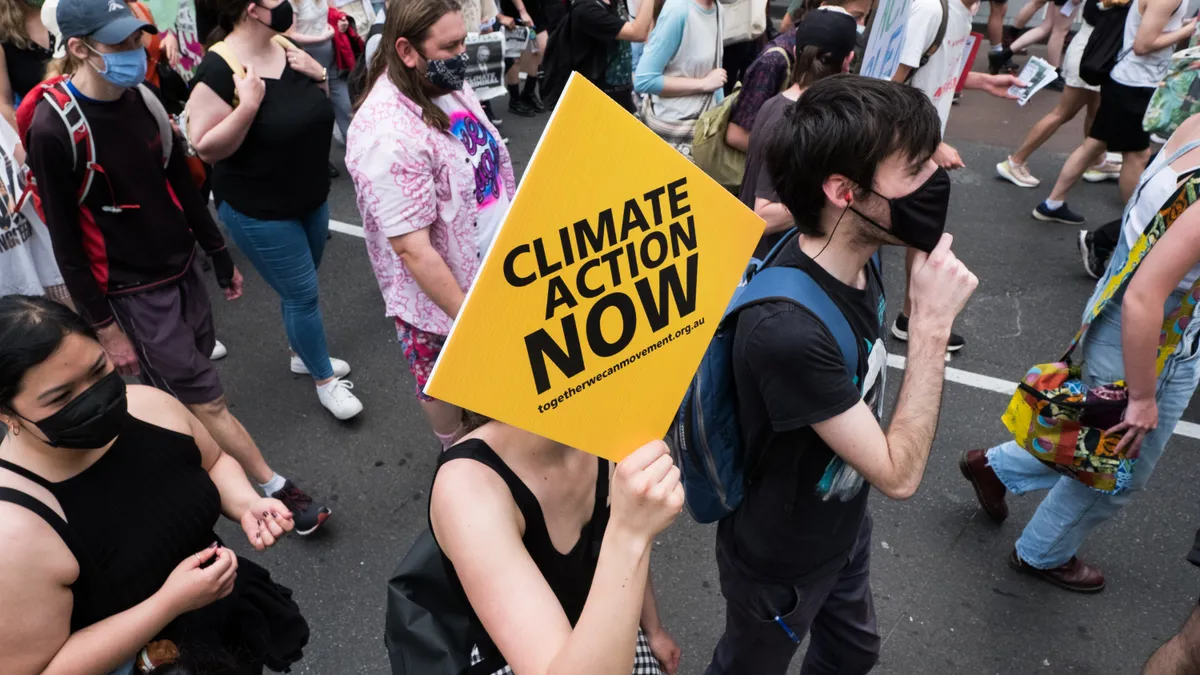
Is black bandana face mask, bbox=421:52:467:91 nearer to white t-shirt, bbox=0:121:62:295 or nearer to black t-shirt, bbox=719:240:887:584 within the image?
black t-shirt, bbox=719:240:887:584

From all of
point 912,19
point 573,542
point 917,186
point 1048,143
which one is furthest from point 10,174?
point 1048,143

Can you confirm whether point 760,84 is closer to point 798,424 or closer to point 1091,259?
point 798,424

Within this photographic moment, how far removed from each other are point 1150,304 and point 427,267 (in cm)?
201

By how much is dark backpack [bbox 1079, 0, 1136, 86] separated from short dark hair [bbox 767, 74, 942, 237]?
170 inches

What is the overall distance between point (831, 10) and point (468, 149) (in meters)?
1.57

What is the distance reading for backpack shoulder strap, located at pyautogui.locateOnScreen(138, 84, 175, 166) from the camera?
3.03m

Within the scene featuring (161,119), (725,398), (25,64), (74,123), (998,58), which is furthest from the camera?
(998,58)

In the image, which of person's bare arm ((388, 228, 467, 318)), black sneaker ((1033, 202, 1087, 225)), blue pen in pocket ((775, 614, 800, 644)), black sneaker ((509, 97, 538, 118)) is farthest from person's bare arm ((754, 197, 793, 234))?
black sneaker ((509, 97, 538, 118))

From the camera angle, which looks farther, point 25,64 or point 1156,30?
point 1156,30

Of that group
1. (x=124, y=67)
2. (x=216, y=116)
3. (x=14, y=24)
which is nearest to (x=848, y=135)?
(x=124, y=67)

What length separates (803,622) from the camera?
85.2 inches

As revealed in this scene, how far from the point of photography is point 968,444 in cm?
388

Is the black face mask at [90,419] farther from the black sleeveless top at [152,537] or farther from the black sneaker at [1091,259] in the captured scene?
the black sneaker at [1091,259]

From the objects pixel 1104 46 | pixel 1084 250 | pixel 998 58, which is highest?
pixel 1104 46
